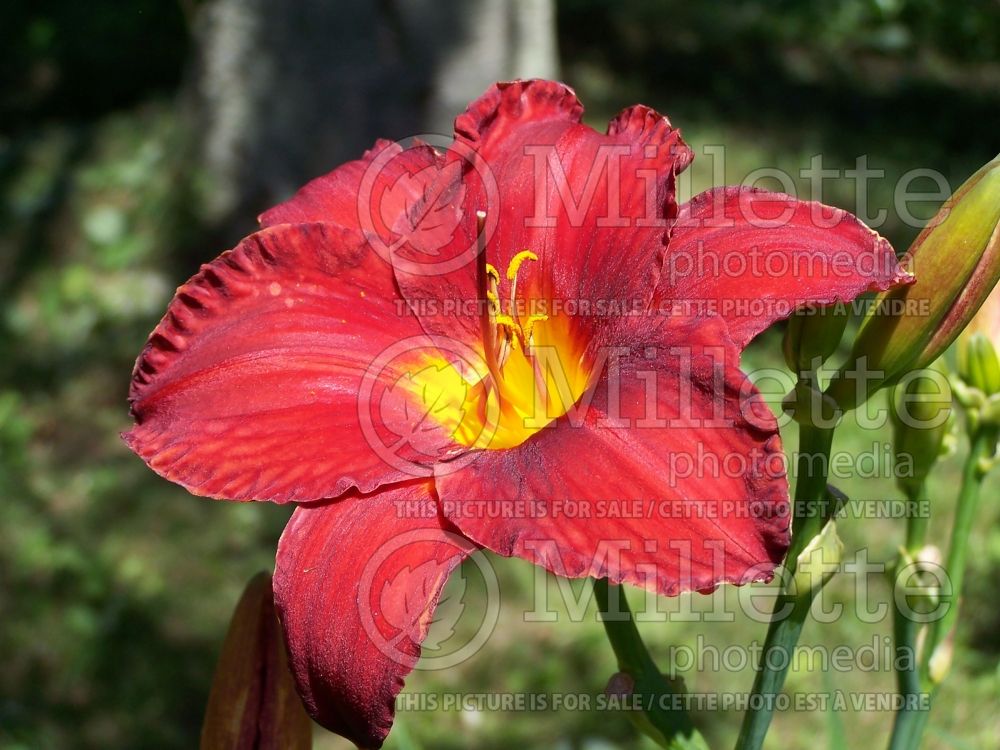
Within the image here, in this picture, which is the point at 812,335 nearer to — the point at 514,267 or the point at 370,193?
the point at 514,267

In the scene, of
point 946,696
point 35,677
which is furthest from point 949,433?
point 35,677

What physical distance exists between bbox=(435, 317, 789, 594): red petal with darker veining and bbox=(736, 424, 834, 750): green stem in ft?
0.40

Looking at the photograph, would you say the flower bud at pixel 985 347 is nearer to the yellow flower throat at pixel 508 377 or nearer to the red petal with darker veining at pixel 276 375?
the yellow flower throat at pixel 508 377

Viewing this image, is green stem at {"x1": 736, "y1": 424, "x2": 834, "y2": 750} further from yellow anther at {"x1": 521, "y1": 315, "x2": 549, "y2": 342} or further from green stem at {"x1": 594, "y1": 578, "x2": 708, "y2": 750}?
yellow anther at {"x1": 521, "y1": 315, "x2": 549, "y2": 342}

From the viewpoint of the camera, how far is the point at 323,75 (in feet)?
9.48

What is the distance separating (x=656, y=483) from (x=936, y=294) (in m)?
0.24

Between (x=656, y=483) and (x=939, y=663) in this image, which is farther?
(x=939, y=663)

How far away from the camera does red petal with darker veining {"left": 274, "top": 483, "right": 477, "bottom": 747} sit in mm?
653

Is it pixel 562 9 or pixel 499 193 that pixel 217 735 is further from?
pixel 562 9

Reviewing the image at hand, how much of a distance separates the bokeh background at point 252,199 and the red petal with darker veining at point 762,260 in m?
0.48

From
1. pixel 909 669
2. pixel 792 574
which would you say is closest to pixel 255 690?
pixel 792 574

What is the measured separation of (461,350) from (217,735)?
362 mm

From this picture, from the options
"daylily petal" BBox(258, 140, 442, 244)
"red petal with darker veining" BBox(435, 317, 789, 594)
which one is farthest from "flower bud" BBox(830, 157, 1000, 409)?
"daylily petal" BBox(258, 140, 442, 244)

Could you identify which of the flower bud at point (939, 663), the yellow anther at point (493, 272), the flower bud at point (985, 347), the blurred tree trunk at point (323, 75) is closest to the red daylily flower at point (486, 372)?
the yellow anther at point (493, 272)
